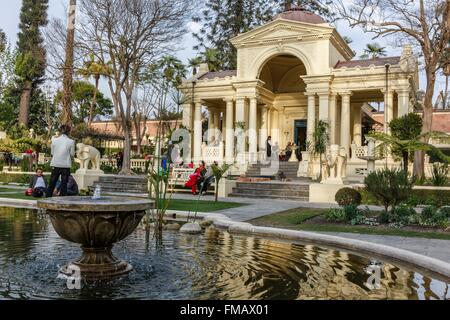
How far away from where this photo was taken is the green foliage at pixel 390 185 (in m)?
10.4

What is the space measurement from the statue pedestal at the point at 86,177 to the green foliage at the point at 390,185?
43.9ft

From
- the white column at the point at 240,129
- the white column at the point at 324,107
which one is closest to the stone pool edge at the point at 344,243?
the white column at the point at 240,129

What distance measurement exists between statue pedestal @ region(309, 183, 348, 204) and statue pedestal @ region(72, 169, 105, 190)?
32.1 ft

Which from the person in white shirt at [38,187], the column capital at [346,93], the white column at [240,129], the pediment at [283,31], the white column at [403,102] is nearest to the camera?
the person in white shirt at [38,187]

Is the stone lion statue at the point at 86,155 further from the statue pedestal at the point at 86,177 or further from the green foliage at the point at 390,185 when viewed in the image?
the green foliage at the point at 390,185

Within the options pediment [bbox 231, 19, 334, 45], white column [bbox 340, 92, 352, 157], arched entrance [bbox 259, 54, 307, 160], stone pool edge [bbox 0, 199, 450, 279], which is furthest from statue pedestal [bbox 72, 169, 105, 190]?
arched entrance [bbox 259, 54, 307, 160]

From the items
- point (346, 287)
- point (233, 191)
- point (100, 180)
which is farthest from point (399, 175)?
point (100, 180)

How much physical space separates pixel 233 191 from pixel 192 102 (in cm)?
1281

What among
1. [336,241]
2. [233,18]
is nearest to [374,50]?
[233,18]

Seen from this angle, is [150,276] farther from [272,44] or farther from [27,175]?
[272,44]

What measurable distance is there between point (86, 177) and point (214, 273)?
16.1 meters

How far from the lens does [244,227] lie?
891 cm

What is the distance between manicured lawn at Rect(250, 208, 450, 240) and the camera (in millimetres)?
8648

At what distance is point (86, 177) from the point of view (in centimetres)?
2036
